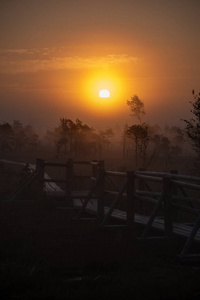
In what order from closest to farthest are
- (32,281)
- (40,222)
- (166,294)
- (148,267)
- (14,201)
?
1. (166,294)
2. (32,281)
3. (148,267)
4. (40,222)
5. (14,201)

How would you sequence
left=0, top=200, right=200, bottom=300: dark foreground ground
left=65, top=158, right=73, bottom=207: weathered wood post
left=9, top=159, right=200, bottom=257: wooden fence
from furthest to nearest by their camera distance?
1. left=65, top=158, right=73, bottom=207: weathered wood post
2. left=9, top=159, right=200, bottom=257: wooden fence
3. left=0, top=200, right=200, bottom=300: dark foreground ground

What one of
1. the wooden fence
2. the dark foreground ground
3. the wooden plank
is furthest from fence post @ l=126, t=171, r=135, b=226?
the dark foreground ground

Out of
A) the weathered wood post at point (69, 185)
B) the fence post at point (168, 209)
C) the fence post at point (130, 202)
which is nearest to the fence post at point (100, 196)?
the fence post at point (130, 202)

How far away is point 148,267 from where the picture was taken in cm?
778

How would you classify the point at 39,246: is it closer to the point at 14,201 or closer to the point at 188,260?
the point at 188,260

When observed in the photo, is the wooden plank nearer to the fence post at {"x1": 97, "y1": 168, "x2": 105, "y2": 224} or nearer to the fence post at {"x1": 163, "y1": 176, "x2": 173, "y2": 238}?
the fence post at {"x1": 163, "y1": 176, "x2": 173, "y2": 238}

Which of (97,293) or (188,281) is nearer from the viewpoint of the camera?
(97,293)

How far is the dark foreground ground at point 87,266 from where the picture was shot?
6.17m

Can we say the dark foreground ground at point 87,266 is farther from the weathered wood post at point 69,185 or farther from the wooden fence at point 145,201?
the weathered wood post at point 69,185

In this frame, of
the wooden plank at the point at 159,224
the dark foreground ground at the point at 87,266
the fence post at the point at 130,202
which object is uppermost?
the fence post at the point at 130,202

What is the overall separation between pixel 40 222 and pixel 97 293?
703cm

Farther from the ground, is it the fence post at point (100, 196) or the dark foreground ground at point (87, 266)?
the fence post at point (100, 196)

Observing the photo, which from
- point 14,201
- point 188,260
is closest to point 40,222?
point 14,201

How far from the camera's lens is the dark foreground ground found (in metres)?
Answer: 6.17
